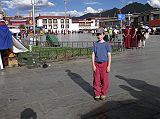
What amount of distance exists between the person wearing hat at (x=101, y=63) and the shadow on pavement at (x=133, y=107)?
43 cm

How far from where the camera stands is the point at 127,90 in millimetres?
8352

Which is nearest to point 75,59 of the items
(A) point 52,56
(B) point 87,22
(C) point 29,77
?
(A) point 52,56

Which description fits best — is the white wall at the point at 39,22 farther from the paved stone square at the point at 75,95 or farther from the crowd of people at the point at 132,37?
the paved stone square at the point at 75,95

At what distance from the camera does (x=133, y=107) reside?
659cm

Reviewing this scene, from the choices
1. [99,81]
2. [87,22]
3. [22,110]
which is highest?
[87,22]

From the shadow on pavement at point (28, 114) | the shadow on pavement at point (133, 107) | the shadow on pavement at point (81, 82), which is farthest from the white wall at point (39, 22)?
the shadow on pavement at point (28, 114)

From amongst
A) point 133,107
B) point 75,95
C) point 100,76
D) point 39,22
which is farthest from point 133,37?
point 39,22

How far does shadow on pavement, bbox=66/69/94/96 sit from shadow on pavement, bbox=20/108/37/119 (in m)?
2.10

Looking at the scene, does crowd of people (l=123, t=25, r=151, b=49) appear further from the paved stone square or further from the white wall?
the white wall

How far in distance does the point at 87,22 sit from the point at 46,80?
6124 inches

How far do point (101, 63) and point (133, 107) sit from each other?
142 centimetres

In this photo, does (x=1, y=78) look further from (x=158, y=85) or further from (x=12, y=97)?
(x=158, y=85)

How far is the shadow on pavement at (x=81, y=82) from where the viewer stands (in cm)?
857

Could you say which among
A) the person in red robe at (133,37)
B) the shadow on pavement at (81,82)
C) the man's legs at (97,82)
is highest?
the person in red robe at (133,37)
